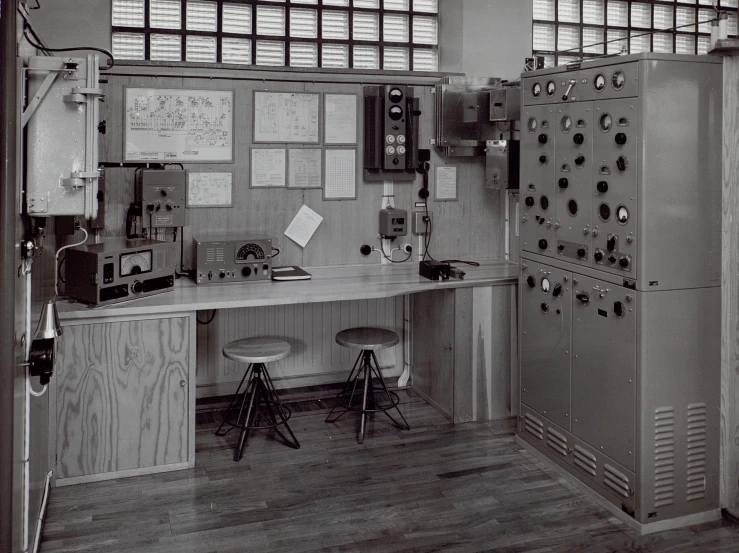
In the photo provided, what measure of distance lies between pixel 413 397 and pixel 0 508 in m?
3.24

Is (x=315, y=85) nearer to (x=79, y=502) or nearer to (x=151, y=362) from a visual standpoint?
(x=151, y=362)

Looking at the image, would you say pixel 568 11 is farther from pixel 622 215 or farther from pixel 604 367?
pixel 604 367

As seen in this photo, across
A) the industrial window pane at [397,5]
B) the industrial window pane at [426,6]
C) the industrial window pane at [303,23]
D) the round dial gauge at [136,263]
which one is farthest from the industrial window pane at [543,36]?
the round dial gauge at [136,263]

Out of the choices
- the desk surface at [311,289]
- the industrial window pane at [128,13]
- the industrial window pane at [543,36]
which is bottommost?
the desk surface at [311,289]

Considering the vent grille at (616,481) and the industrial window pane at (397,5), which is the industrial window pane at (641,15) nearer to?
the industrial window pane at (397,5)

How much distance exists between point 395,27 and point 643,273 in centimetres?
382

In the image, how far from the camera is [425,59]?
20.5 feet

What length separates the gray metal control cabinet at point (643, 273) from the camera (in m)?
3.11

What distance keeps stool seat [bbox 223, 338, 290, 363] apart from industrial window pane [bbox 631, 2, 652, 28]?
5.23 m

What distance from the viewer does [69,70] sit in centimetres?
270

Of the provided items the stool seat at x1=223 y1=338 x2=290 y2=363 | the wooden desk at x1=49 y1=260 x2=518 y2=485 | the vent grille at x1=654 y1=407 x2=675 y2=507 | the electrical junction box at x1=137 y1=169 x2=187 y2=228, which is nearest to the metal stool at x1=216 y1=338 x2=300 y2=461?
the stool seat at x1=223 y1=338 x2=290 y2=363

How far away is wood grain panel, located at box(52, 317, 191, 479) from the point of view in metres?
3.61

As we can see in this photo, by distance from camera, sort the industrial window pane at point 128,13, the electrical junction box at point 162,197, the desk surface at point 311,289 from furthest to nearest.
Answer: the industrial window pane at point 128,13, the electrical junction box at point 162,197, the desk surface at point 311,289

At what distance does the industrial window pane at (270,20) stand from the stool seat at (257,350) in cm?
281
